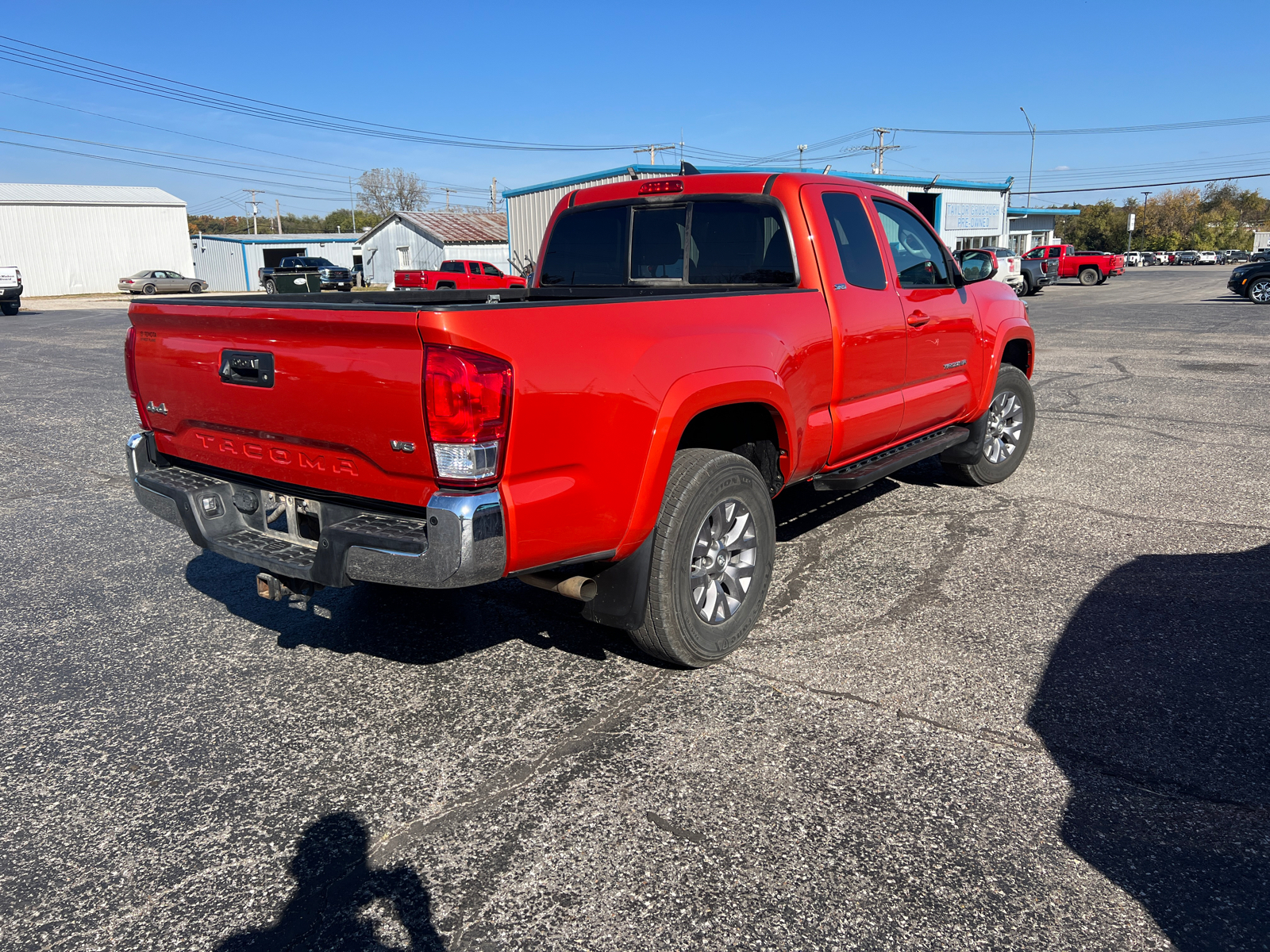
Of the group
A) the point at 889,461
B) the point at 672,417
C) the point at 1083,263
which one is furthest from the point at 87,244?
the point at 672,417

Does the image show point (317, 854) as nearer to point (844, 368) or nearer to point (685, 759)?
point (685, 759)

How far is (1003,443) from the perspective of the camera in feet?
22.2

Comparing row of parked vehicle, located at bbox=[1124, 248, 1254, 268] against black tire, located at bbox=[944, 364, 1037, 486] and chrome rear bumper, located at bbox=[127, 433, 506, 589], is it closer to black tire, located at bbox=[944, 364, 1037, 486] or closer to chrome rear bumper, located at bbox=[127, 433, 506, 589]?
black tire, located at bbox=[944, 364, 1037, 486]

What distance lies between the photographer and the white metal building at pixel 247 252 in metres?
59.0

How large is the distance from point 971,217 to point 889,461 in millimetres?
37303

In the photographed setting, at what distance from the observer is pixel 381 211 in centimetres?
10925

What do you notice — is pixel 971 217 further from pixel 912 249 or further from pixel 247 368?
pixel 247 368

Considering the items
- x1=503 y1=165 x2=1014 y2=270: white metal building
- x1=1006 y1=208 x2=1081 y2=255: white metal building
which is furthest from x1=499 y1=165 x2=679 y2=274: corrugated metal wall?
x1=1006 y1=208 x2=1081 y2=255: white metal building

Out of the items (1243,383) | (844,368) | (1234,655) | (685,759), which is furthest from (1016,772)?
(1243,383)

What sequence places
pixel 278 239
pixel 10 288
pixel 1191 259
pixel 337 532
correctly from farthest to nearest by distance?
pixel 1191 259 < pixel 278 239 < pixel 10 288 < pixel 337 532

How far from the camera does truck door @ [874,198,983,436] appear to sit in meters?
5.09

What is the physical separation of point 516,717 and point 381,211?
11517 cm

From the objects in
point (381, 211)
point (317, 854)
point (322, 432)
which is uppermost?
point (381, 211)

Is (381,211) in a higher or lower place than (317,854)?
higher
